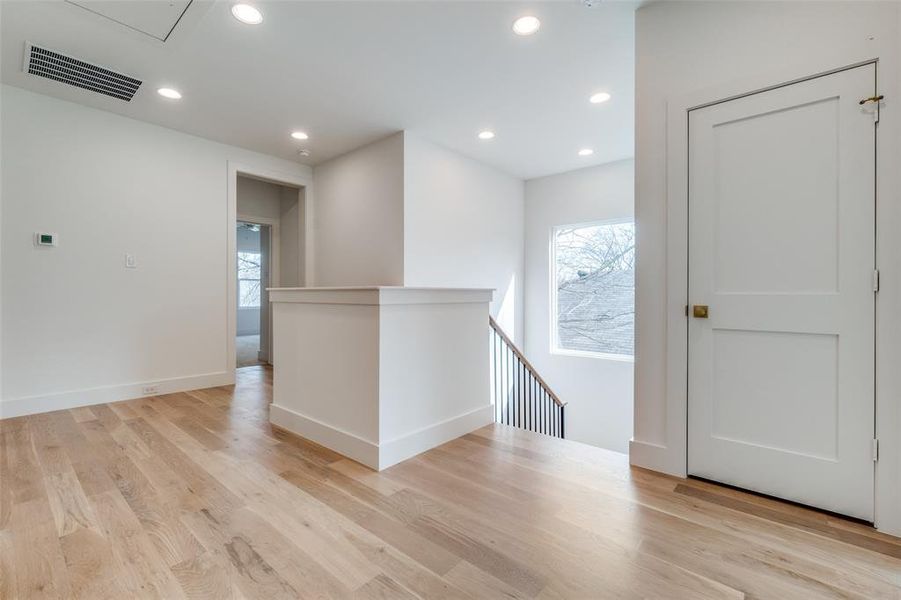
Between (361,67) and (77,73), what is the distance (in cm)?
213

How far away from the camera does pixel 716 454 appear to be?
203 centimetres

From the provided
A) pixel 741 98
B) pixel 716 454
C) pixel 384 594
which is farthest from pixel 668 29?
pixel 384 594

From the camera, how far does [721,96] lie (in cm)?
201

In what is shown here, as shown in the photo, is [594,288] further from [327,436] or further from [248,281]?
[248,281]

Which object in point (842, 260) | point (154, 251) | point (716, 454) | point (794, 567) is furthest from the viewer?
point (154, 251)

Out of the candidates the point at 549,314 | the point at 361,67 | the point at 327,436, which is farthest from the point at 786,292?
the point at 549,314

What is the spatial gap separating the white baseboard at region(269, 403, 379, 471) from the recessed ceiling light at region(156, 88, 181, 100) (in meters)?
2.65

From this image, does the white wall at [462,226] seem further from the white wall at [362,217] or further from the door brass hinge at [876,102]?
the door brass hinge at [876,102]

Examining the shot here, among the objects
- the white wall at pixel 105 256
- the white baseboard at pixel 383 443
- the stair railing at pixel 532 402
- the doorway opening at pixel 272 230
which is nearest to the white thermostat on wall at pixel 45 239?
the white wall at pixel 105 256

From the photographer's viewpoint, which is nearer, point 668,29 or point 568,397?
point 668,29

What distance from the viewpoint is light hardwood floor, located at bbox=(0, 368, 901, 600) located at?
1338 millimetres

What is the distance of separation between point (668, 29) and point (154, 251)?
14.9 ft

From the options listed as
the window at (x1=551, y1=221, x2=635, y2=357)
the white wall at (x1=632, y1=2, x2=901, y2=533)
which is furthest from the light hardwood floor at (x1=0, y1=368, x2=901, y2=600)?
the window at (x1=551, y1=221, x2=635, y2=357)

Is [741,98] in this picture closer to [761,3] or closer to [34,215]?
[761,3]
